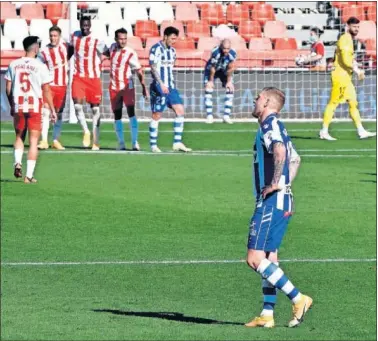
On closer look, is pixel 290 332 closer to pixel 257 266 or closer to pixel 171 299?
pixel 257 266

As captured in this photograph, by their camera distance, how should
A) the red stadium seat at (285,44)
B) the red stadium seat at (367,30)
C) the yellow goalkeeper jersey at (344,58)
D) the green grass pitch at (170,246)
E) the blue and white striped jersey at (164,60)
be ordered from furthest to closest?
1. the red stadium seat at (367,30)
2. the red stadium seat at (285,44)
3. the yellow goalkeeper jersey at (344,58)
4. the blue and white striped jersey at (164,60)
5. the green grass pitch at (170,246)

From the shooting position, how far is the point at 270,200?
8883mm

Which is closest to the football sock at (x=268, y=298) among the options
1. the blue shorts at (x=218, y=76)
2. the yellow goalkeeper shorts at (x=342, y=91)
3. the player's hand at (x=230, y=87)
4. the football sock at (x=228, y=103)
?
the yellow goalkeeper shorts at (x=342, y=91)

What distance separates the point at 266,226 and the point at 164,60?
12.8 meters

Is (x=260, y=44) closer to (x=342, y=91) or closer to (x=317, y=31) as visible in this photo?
(x=317, y=31)

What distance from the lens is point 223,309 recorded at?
9594mm

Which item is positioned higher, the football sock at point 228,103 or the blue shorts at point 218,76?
the blue shorts at point 218,76

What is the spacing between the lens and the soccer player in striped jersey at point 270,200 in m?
8.84

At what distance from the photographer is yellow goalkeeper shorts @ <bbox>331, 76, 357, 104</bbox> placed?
2361 cm

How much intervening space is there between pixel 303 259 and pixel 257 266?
315cm

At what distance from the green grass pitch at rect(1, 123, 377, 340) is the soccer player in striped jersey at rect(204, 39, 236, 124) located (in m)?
6.25

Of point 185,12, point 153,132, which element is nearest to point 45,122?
point 153,132

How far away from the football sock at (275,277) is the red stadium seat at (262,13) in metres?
24.5

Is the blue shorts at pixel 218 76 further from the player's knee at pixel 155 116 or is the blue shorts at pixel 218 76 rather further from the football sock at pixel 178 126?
the player's knee at pixel 155 116
